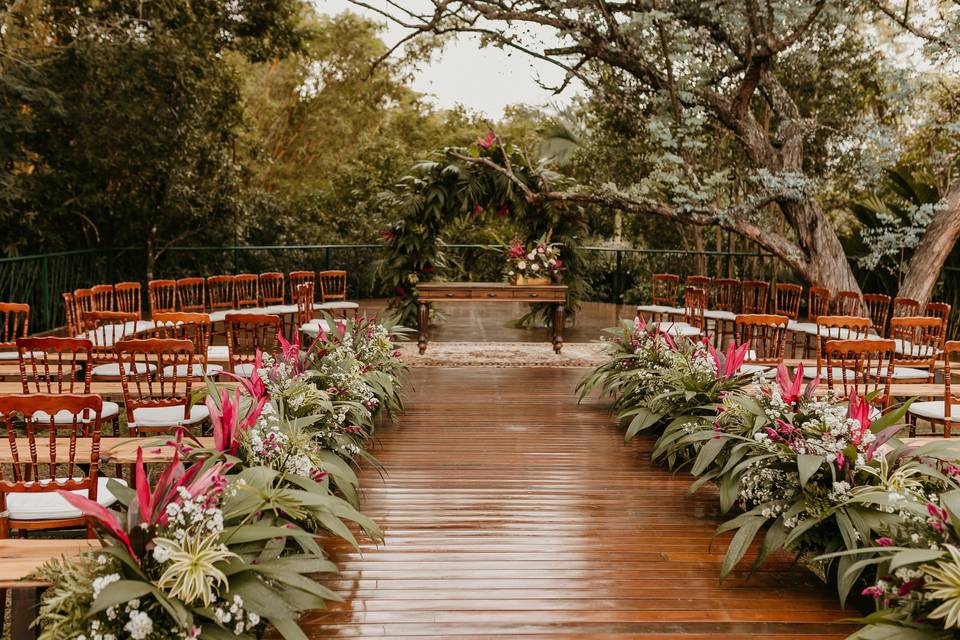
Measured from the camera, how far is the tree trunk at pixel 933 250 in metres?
9.74

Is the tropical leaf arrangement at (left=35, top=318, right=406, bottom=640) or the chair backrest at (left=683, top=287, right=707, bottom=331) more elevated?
the chair backrest at (left=683, top=287, right=707, bottom=331)

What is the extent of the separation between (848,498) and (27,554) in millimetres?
3089

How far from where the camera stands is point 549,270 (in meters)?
9.77

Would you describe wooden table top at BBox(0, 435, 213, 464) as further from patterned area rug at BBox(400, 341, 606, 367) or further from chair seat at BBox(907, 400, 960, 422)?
→ patterned area rug at BBox(400, 341, 606, 367)

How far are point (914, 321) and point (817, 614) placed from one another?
414 centimetres

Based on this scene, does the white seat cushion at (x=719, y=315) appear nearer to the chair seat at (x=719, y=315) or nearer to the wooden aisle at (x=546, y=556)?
the chair seat at (x=719, y=315)

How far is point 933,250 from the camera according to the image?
9820mm

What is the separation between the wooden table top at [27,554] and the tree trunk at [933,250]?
9760mm

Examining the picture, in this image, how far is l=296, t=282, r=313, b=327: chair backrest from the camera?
9.23 meters

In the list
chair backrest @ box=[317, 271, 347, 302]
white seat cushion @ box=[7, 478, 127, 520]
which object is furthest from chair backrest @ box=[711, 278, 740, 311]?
white seat cushion @ box=[7, 478, 127, 520]

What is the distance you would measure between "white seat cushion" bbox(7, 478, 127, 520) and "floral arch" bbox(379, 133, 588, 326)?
6.94 meters

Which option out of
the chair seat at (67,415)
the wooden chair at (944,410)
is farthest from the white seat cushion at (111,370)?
the wooden chair at (944,410)

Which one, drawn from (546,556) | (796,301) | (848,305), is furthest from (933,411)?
(848,305)

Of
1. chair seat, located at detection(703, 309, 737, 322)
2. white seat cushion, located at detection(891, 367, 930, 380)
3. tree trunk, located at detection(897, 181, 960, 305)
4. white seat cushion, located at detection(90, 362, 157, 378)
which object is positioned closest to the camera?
white seat cushion, located at detection(90, 362, 157, 378)
